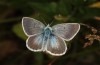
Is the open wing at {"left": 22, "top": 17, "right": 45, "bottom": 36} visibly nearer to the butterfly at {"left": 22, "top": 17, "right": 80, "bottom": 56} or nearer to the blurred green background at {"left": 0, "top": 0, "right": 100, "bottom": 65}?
the butterfly at {"left": 22, "top": 17, "right": 80, "bottom": 56}

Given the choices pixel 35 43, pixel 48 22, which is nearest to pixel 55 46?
pixel 35 43

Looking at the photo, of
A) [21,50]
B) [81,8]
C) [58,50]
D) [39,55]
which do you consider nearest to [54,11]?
[81,8]

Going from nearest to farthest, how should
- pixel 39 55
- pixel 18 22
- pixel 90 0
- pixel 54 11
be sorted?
pixel 90 0, pixel 54 11, pixel 39 55, pixel 18 22

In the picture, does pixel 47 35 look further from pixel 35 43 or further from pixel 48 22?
pixel 48 22

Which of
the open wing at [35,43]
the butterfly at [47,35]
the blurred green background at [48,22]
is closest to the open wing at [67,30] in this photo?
the butterfly at [47,35]

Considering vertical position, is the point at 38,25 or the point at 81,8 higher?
the point at 38,25

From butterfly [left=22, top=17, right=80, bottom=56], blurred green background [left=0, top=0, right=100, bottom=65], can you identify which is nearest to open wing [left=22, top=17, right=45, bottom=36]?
butterfly [left=22, top=17, right=80, bottom=56]

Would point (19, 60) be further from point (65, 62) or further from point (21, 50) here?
point (65, 62)

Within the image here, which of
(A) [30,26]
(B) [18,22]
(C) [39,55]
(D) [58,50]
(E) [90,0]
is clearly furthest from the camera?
(B) [18,22]
